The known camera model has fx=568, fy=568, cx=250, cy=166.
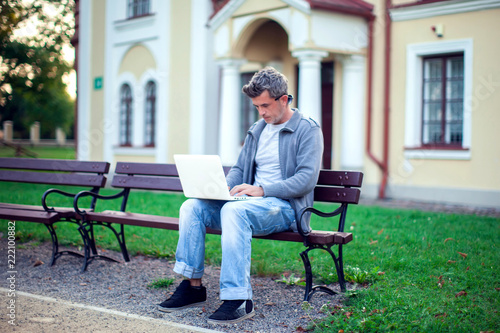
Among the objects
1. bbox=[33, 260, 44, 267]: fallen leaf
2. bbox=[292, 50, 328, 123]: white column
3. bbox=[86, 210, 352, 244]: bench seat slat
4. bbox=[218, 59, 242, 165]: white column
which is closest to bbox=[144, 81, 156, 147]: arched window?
bbox=[218, 59, 242, 165]: white column

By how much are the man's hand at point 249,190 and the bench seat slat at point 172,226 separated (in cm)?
33

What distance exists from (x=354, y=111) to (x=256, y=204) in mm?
8180

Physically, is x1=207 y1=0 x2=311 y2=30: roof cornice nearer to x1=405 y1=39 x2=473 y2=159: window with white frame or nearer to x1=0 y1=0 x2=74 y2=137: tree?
x1=405 y1=39 x2=473 y2=159: window with white frame

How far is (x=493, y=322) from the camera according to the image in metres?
3.68

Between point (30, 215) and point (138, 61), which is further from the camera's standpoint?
point (138, 61)

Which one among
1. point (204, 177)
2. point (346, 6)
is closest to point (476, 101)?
point (346, 6)

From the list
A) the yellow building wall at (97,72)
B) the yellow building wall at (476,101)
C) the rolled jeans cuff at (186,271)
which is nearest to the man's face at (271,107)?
the rolled jeans cuff at (186,271)

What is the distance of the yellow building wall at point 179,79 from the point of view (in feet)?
47.1

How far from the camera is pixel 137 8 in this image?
16234 mm

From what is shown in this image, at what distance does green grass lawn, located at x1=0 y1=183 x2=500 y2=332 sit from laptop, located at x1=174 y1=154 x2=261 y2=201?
1.16m

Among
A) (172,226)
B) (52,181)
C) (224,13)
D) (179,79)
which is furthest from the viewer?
(179,79)

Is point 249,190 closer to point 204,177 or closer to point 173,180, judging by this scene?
point 204,177

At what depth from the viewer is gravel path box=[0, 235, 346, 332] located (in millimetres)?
4023

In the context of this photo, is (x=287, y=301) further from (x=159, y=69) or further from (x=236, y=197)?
(x=159, y=69)
